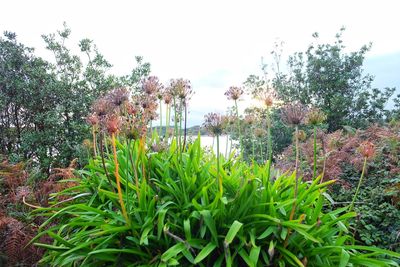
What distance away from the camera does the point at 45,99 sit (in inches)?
229

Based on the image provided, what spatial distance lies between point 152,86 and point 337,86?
6.52m

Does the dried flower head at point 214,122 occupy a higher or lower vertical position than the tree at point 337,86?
lower

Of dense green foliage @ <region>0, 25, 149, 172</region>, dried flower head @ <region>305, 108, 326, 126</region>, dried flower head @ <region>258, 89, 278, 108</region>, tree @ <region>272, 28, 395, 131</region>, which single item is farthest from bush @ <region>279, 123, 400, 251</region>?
tree @ <region>272, 28, 395, 131</region>

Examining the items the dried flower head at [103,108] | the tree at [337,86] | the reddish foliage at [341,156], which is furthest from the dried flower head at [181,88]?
the tree at [337,86]

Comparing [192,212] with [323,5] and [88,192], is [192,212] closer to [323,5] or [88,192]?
[88,192]

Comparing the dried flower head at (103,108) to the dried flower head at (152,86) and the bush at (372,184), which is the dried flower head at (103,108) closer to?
the dried flower head at (152,86)

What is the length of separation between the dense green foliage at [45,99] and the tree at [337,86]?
393cm

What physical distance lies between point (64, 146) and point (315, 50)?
576 cm

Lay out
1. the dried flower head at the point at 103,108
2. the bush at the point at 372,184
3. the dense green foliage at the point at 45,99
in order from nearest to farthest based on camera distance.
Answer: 1. the dried flower head at the point at 103,108
2. the bush at the point at 372,184
3. the dense green foliage at the point at 45,99

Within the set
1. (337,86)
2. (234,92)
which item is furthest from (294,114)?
(337,86)

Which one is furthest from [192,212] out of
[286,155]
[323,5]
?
[323,5]

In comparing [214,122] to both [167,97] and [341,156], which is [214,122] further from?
[341,156]

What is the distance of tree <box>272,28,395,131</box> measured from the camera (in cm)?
799

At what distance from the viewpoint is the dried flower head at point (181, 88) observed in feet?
7.54
